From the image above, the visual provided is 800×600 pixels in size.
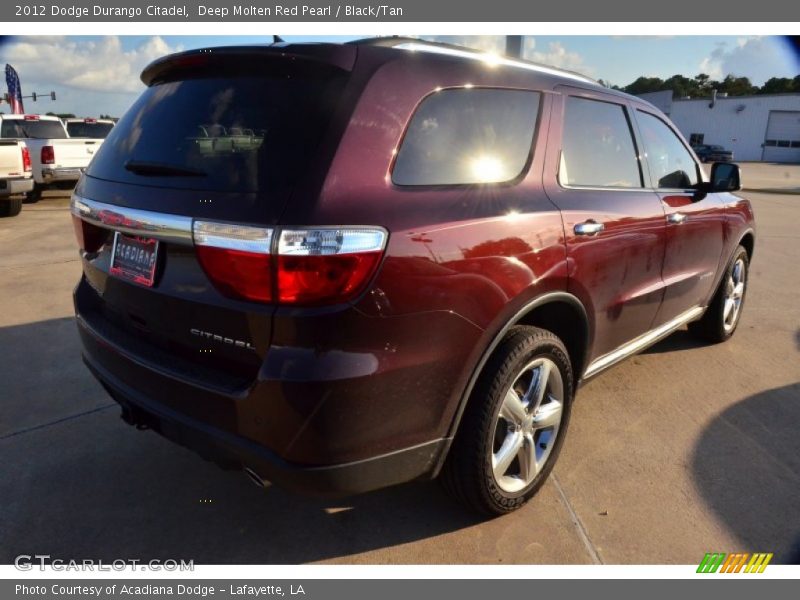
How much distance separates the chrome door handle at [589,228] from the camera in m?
2.59

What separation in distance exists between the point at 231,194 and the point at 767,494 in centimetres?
269

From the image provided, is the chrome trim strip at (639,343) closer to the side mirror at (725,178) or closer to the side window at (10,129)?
the side mirror at (725,178)

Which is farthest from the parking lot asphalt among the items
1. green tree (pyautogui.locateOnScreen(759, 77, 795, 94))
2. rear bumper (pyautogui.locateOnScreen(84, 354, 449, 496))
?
green tree (pyautogui.locateOnScreen(759, 77, 795, 94))

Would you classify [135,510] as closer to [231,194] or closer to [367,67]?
[231,194]

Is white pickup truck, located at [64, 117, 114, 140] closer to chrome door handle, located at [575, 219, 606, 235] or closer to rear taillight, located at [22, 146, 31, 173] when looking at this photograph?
rear taillight, located at [22, 146, 31, 173]

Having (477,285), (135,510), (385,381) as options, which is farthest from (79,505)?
(477,285)

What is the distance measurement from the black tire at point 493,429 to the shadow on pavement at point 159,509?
0.21m

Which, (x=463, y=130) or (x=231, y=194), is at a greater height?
(x=463, y=130)

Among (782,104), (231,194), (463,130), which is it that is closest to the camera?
(231,194)

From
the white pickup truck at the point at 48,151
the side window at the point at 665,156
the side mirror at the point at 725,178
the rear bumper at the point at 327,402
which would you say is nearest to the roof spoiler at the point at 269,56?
the rear bumper at the point at 327,402

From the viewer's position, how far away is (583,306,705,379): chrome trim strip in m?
3.08

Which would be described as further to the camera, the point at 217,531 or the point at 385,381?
the point at 217,531

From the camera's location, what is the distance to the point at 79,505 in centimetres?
257

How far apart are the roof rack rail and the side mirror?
175 centimetres
